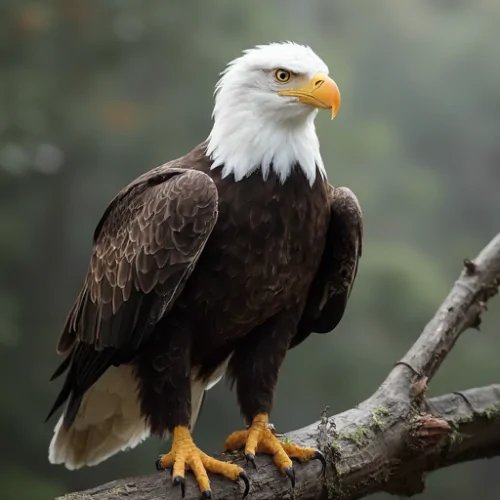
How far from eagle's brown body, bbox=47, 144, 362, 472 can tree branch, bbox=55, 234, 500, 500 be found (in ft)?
0.99

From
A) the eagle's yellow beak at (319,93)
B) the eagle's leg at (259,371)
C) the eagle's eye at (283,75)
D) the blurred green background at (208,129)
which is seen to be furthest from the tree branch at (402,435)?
the blurred green background at (208,129)

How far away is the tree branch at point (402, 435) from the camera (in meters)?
2.55

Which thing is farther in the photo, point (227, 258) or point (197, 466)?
point (227, 258)

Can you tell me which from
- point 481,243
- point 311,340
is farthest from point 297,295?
point 481,243

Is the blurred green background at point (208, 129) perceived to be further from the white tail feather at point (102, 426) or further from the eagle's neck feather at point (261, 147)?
the eagle's neck feather at point (261, 147)

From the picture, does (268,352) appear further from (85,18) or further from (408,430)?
(85,18)

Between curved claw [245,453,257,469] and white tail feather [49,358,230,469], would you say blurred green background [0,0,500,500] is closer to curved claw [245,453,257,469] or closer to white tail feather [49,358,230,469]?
white tail feather [49,358,230,469]

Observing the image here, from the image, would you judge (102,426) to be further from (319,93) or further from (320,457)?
(319,93)

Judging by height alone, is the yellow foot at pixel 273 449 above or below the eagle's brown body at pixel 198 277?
below

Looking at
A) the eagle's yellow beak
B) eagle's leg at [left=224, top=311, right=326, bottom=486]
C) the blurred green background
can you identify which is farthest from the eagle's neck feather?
the blurred green background

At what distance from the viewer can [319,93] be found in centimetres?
261

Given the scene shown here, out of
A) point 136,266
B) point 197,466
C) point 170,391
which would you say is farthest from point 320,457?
point 136,266

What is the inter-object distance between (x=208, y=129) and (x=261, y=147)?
250cm

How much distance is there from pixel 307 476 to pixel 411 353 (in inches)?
28.3
